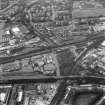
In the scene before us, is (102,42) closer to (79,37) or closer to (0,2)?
(79,37)

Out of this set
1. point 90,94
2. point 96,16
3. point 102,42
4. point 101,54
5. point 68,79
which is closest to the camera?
point 90,94

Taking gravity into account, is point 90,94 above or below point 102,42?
below

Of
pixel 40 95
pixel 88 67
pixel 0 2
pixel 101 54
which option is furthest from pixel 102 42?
pixel 0 2

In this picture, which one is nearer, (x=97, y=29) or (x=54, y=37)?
(x=54, y=37)

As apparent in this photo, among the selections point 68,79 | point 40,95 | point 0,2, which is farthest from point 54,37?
point 0,2

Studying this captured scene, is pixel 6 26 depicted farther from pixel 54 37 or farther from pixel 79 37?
pixel 79 37

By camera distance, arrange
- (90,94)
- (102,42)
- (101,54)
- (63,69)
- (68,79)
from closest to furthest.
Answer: (90,94), (68,79), (63,69), (101,54), (102,42)

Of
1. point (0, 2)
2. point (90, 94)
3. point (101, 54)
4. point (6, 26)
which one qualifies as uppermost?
point (0, 2)

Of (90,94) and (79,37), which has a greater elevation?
(79,37)

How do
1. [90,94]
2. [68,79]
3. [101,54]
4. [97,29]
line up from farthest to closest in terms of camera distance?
[97,29] → [101,54] → [68,79] → [90,94]
